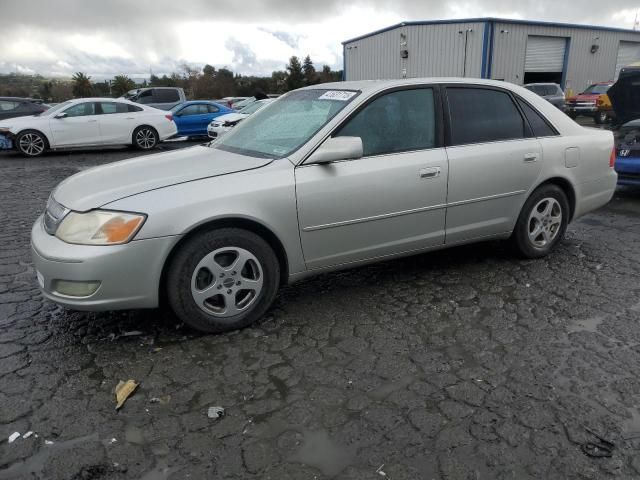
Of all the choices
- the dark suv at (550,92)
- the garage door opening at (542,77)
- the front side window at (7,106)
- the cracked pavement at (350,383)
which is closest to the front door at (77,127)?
the front side window at (7,106)

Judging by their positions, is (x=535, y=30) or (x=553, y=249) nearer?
(x=553, y=249)

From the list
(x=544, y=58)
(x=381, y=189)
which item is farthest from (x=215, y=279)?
(x=544, y=58)

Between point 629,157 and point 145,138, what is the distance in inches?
A: 457

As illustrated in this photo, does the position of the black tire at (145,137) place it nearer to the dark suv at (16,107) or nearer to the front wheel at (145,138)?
the front wheel at (145,138)

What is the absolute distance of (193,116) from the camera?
1694 centimetres

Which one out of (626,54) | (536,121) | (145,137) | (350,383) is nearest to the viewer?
(350,383)

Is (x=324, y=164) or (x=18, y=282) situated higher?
(x=324, y=164)

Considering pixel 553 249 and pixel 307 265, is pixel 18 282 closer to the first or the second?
pixel 307 265

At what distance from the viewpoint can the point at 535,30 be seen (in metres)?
28.8

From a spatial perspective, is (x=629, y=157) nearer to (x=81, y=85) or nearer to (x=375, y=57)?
(x=375, y=57)

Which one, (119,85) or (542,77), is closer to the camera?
(542,77)

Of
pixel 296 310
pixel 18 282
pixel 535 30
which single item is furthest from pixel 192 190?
pixel 535 30

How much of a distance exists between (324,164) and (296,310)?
42.5 inches

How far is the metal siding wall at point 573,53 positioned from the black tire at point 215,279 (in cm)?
2779
